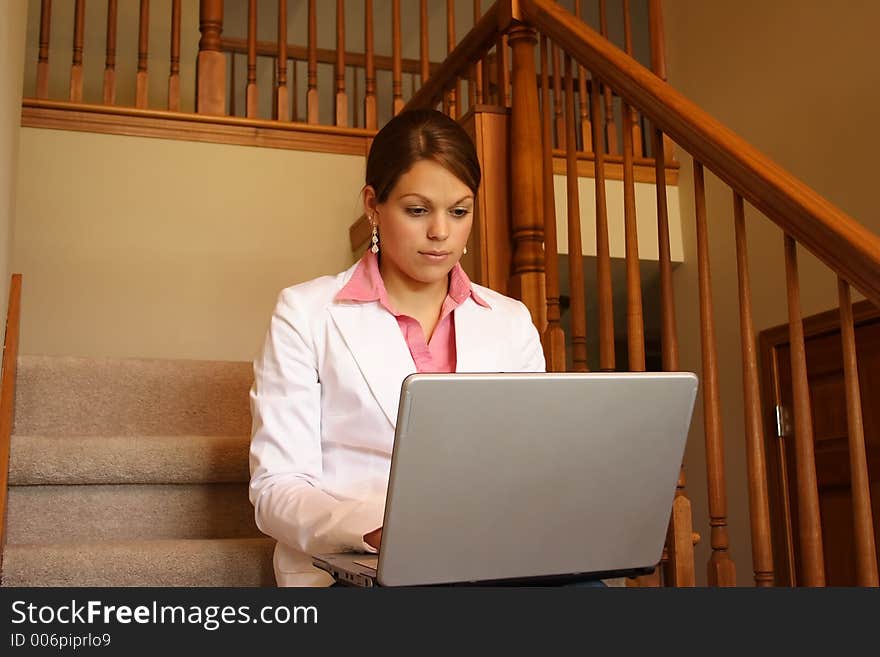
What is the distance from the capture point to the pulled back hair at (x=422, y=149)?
1624mm

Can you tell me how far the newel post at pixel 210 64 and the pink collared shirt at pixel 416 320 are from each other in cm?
221

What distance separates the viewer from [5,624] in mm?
546

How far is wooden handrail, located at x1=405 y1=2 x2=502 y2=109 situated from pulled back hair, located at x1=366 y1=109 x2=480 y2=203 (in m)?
0.83

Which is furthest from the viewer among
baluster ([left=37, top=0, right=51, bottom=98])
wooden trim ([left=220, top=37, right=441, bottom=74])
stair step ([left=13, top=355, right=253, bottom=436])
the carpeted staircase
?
wooden trim ([left=220, top=37, right=441, bottom=74])

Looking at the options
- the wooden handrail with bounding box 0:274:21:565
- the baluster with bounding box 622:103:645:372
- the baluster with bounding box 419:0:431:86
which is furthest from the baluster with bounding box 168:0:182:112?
the baluster with bounding box 622:103:645:372

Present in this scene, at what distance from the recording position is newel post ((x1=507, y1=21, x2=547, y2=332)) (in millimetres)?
2240

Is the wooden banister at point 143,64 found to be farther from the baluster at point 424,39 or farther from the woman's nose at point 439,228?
the woman's nose at point 439,228

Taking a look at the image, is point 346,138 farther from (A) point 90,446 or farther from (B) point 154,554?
(B) point 154,554

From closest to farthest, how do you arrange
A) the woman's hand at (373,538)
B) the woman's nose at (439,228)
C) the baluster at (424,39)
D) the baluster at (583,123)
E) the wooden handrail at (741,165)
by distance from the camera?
the woman's hand at (373,538) → the wooden handrail at (741,165) → the woman's nose at (439,228) → the baluster at (424,39) → the baluster at (583,123)

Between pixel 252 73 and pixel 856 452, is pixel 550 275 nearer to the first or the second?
pixel 856 452

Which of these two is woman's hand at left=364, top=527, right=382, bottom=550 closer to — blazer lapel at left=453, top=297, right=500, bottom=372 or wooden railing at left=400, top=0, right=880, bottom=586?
blazer lapel at left=453, top=297, right=500, bottom=372

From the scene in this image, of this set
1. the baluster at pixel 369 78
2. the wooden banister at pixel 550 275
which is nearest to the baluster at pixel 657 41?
the baluster at pixel 369 78

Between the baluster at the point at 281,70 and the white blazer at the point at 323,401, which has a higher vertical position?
the baluster at the point at 281,70

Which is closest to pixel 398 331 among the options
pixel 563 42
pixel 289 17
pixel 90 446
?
pixel 90 446
